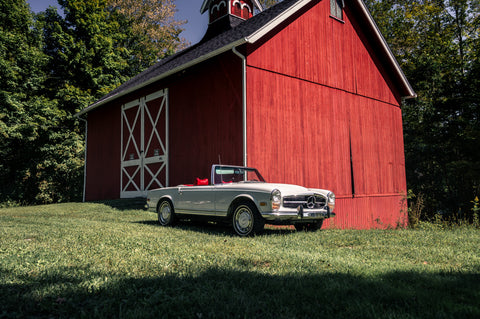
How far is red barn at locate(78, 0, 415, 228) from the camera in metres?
10.1

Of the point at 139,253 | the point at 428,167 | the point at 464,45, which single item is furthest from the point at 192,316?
the point at 464,45

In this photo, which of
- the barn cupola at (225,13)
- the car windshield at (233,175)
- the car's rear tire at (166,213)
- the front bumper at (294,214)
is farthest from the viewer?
the barn cupola at (225,13)

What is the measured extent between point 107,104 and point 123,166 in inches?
133

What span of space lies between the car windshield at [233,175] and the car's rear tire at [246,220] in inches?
38.5

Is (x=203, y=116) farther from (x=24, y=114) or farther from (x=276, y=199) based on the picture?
(x=24, y=114)

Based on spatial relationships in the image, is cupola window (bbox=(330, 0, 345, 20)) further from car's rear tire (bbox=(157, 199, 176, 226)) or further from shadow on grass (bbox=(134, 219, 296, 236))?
car's rear tire (bbox=(157, 199, 176, 226))

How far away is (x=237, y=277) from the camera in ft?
11.3

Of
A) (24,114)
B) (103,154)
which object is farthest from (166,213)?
(24,114)

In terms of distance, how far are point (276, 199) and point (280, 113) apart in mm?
4939

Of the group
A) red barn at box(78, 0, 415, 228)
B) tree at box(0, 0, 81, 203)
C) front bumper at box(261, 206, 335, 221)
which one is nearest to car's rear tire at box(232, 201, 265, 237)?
front bumper at box(261, 206, 335, 221)

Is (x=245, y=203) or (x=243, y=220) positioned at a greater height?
(x=245, y=203)

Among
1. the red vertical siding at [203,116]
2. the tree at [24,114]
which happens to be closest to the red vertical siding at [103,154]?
the red vertical siding at [203,116]

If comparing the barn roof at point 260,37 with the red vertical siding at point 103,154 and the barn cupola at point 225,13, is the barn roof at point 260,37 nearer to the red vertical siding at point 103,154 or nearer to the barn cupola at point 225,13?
the red vertical siding at point 103,154

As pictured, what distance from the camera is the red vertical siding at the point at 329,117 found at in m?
10.2
